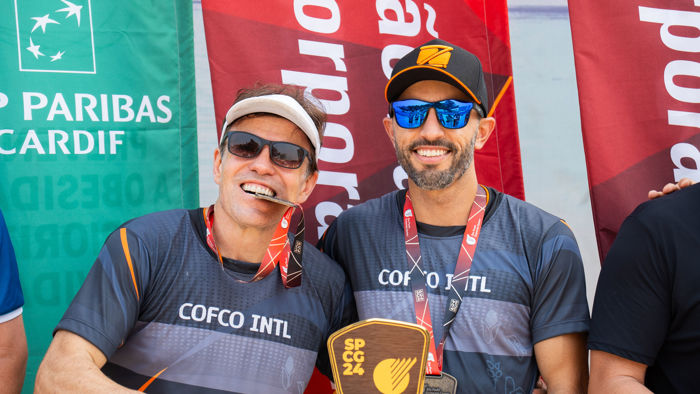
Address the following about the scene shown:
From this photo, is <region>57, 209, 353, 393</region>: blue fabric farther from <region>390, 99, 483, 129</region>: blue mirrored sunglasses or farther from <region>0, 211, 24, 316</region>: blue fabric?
<region>390, 99, 483, 129</region>: blue mirrored sunglasses

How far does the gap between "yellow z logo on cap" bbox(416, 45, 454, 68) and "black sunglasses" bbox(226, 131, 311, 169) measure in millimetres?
572

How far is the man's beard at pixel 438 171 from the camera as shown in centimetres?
223

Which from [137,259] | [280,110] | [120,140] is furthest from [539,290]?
[120,140]

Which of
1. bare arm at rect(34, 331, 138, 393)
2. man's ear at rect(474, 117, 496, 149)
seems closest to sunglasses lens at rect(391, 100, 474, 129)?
man's ear at rect(474, 117, 496, 149)

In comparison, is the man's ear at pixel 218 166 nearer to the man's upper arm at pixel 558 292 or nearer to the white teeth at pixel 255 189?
the white teeth at pixel 255 189

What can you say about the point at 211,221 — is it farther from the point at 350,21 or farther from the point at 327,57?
the point at 350,21

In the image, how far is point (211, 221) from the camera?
213 centimetres

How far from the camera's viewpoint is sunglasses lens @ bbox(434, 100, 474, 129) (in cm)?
224

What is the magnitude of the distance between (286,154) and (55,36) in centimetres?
133

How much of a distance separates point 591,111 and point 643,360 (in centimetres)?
138

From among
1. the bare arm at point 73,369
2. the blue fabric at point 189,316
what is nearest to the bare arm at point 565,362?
the blue fabric at point 189,316

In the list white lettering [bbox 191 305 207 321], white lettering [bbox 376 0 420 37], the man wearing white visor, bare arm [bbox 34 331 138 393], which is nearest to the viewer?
bare arm [bbox 34 331 138 393]

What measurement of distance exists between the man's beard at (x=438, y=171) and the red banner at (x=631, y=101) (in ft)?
2.94

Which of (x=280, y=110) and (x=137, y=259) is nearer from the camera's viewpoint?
(x=137, y=259)
